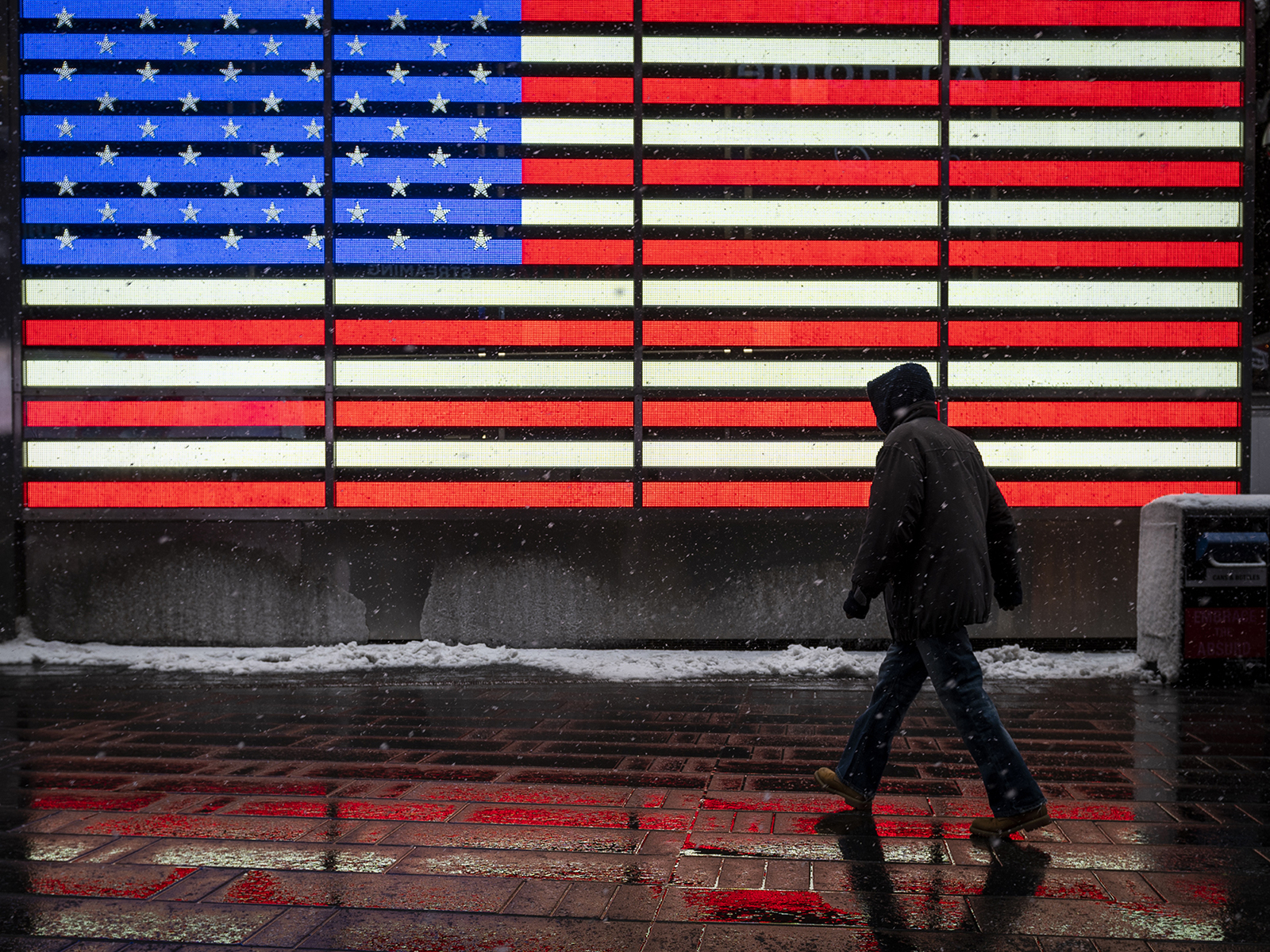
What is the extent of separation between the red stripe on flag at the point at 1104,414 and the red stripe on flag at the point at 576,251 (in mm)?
3324

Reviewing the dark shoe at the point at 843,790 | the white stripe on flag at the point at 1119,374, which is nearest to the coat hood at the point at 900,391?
the dark shoe at the point at 843,790

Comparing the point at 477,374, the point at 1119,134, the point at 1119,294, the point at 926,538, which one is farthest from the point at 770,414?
the point at 926,538

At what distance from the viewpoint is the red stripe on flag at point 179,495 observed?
8836mm

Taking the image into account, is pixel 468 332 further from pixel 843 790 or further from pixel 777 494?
pixel 843 790

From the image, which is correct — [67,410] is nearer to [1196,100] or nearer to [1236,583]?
[1236,583]

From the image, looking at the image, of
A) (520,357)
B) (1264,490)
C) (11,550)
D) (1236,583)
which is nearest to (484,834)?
(520,357)

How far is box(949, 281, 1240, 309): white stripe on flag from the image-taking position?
876cm

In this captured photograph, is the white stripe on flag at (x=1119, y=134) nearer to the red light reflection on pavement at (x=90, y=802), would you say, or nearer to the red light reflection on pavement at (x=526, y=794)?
the red light reflection on pavement at (x=526, y=794)

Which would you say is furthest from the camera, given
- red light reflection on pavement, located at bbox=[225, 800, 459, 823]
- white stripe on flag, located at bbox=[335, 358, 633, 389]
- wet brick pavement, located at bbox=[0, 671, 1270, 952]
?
white stripe on flag, located at bbox=[335, 358, 633, 389]

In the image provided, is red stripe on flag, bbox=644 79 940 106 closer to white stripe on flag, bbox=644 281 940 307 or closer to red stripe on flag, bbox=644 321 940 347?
white stripe on flag, bbox=644 281 940 307

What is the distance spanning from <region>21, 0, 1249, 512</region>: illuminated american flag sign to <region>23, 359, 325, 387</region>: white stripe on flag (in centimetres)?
3

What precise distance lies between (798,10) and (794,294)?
8.43ft

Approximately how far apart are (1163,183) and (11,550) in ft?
36.2

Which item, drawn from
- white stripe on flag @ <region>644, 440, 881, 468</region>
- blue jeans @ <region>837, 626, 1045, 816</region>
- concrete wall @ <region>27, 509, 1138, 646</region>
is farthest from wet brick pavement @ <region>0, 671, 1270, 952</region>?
white stripe on flag @ <region>644, 440, 881, 468</region>
